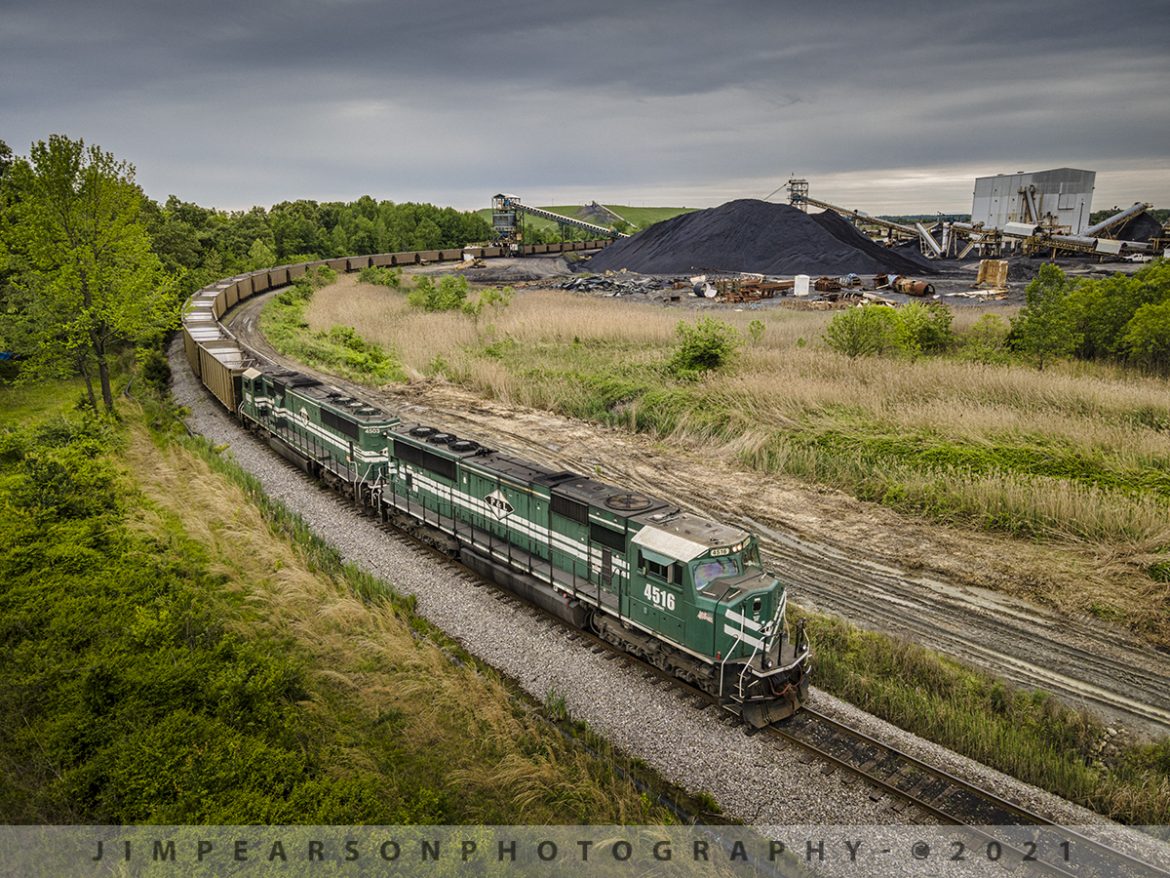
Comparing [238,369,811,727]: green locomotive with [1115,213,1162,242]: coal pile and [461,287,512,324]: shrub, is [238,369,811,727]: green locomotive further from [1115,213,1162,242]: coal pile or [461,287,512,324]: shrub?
[1115,213,1162,242]: coal pile

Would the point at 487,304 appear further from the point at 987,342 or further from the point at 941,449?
the point at 941,449

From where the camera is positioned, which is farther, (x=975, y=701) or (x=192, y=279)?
(x=192, y=279)

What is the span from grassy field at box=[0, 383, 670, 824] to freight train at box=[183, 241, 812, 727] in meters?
2.38

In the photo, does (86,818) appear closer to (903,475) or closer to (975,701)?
(975,701)

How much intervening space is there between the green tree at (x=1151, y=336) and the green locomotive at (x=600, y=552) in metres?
29.4

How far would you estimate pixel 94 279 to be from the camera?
27.2 metres

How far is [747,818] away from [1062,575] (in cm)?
1275

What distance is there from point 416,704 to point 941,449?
65.1 feet

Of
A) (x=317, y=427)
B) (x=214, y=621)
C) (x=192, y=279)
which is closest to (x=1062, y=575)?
(x=214, y=621)

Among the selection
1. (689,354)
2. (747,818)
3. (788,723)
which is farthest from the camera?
(689,354)

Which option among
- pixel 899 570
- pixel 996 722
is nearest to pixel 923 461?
pixel 899 570

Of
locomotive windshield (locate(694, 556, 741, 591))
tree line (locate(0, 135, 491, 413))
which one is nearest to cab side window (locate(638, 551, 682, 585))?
locomotive windshield (locate(694, 556, 741, 591))

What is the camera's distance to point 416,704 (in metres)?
12.5

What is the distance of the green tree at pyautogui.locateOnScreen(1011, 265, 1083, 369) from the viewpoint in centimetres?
3325
